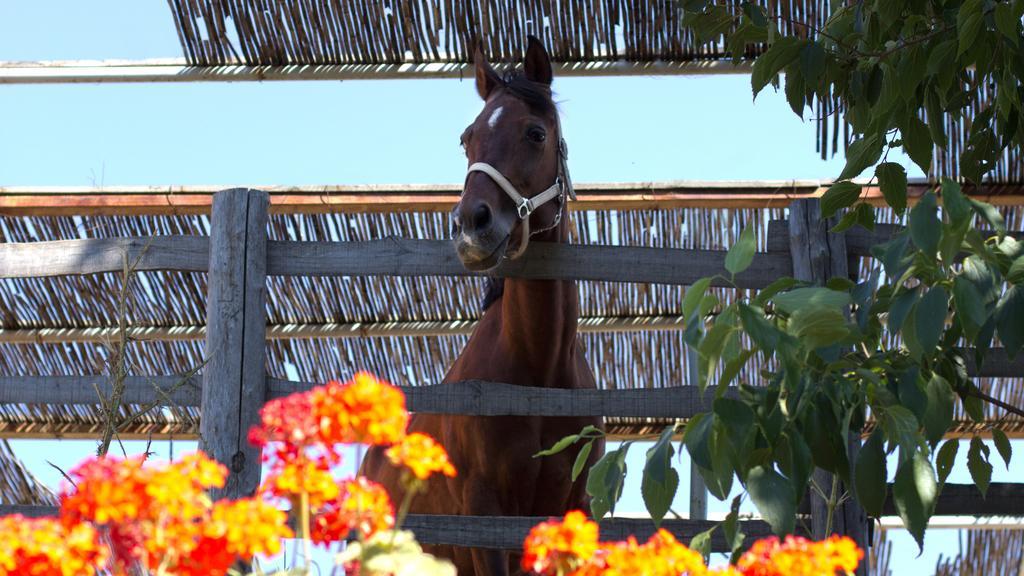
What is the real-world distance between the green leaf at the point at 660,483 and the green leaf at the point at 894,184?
742 mm

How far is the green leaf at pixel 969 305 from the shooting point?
133 centimetres

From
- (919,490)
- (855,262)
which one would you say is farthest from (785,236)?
(919,490)

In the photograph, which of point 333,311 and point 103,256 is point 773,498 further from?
point 333,311

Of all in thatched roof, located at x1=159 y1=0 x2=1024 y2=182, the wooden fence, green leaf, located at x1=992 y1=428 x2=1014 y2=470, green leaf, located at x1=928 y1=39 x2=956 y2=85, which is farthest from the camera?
thatched roof, located at x1=159 y1=0 x2=1024 y2=182

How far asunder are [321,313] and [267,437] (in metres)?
4.07

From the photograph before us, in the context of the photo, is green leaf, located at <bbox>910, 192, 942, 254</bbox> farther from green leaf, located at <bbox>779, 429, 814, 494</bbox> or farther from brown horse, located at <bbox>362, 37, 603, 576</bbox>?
brown horse, located at <bbox>362, 37, 603, 576</bbox>

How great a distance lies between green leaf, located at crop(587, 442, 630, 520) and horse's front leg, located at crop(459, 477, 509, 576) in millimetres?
1153

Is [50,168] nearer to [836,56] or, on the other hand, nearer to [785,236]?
[785,236]

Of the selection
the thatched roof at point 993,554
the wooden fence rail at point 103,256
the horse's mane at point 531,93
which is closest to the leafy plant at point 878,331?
the horse's mane at point 531,93

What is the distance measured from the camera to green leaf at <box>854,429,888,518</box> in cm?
149

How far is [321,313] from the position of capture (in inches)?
196

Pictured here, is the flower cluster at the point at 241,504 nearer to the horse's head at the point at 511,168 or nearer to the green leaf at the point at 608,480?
the green leaf at the point at 608,480

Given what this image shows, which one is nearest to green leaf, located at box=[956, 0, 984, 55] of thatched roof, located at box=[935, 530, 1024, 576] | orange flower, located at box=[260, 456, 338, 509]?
orange flower, located at box=[260, 456, 338, 509]

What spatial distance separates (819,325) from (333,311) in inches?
147
